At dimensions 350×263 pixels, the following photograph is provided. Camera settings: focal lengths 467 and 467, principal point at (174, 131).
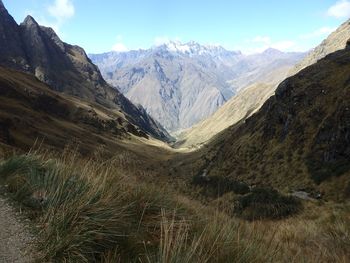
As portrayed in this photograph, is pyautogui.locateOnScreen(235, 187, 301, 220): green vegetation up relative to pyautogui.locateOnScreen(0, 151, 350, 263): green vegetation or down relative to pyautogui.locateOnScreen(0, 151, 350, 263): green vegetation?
down

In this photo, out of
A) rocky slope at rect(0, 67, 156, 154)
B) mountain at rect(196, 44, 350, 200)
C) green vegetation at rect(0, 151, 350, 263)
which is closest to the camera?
green vegetation at rect(0, 151, 350, 263)

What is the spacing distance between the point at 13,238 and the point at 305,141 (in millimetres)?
44996

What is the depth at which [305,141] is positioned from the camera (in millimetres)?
47125

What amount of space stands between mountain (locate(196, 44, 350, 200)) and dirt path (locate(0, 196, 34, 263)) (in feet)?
90.8

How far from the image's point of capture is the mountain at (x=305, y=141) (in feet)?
123

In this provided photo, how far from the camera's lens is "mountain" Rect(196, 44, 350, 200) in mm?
37344

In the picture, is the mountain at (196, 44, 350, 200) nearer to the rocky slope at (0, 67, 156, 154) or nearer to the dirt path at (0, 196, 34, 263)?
the dirt path at (0, 196, 34, 263)

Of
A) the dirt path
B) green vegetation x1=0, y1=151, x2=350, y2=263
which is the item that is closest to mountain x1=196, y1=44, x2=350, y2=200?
green vegetation x1=0, y1=151, x2=350, y2=263

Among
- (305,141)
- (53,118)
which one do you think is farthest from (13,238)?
(53,118)

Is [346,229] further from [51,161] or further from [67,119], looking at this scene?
[67,119]

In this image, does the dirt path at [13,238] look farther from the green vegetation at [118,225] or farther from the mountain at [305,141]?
the mountain at [305,141]

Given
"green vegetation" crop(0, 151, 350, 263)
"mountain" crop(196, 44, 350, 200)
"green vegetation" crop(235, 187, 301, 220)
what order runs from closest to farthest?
"green vegetation" crop(0, 151, 350, 263)
"green vegetation" crop(235, 187, 301, 220)
"mountain" crop(196, 44, 350, 200)

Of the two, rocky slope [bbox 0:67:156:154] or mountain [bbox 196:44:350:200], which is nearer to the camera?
mountain [bbox 196:44:350:200]

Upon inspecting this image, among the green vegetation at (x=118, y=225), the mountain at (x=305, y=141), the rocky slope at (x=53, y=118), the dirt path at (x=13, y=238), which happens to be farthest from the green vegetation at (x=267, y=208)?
the rocky slope at (x=53, y=118)
